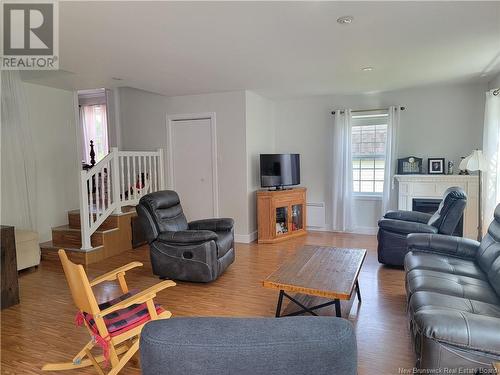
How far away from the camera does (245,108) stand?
16.4 feet

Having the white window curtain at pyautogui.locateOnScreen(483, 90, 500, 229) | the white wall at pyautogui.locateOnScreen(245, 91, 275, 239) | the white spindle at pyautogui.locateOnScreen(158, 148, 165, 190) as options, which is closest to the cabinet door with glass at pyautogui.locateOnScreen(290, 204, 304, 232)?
the white wall at pyautogui.locateOnScreen(245, 91, 275, 239)

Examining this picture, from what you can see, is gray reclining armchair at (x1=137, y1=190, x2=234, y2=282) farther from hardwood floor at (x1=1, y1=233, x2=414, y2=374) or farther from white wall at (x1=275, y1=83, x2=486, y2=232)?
white wall at (x1=275, y1=83, x2=486, y2=232)

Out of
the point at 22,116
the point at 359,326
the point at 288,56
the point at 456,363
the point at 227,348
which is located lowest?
the point at 359,326

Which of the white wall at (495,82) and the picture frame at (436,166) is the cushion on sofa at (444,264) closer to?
the picture frame at (436,166)

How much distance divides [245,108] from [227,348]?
175 inches

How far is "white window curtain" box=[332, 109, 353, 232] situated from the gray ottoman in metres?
4.82

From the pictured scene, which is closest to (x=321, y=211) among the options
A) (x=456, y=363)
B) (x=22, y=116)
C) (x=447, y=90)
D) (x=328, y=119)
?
(x=328, y=119)

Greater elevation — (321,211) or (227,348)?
(227,348)

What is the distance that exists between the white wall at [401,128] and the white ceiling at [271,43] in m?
0.63

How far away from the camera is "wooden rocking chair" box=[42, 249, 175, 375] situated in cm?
182

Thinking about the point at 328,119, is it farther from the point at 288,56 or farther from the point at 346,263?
the point at 346,263

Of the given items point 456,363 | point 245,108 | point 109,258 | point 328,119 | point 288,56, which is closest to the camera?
point 456,363

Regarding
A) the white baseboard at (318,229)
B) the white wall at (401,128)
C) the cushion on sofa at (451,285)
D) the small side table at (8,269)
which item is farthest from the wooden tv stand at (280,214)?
the small side table at (8,269)

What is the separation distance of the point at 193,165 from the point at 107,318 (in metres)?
3.67
